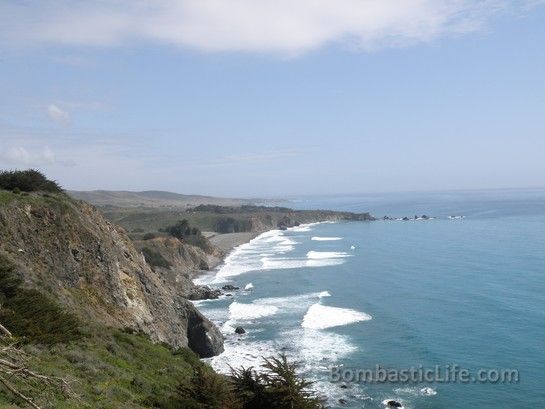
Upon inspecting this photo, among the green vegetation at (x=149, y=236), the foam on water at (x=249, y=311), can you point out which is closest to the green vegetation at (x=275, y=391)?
the foam on water at (x=249, y=311)

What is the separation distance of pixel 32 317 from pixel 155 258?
193 ft

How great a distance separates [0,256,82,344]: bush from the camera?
17109mm

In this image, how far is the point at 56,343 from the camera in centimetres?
1928

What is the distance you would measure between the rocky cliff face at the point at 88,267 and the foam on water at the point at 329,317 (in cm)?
1111

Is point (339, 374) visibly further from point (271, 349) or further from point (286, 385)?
point (286, 385)

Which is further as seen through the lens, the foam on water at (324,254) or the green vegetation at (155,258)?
the foam on water at (324,254)

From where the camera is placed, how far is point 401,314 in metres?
51.1

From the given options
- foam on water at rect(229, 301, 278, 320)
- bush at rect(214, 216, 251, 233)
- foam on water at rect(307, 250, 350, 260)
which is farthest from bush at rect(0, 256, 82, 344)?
bush at rect(214, 216, 251, 233)

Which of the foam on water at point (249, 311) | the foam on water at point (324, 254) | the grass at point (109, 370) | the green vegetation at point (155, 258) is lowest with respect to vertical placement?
the foam on water at point (249, 311)

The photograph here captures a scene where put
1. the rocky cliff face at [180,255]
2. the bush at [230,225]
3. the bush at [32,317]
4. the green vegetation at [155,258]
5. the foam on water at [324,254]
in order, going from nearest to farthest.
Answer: the bush at [32,317] → the green vegetation at [155,258] → the rocky cliff face at [180,255] → the foam on water at [324,254] → the bush at [230,225]

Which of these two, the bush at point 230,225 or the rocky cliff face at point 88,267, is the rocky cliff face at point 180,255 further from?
the bush at point 230,225

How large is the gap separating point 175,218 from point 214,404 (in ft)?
454

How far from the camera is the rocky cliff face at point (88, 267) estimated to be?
95.6 ft

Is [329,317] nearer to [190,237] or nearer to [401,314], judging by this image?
[401,314]
